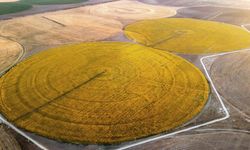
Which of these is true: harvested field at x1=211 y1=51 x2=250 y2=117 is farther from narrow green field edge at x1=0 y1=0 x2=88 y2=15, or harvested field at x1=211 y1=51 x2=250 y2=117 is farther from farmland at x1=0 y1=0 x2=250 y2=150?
narrow green field edge at x1=0 y1=0 x2=88 y2=15

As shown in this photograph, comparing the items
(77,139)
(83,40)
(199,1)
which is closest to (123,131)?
(77,139)

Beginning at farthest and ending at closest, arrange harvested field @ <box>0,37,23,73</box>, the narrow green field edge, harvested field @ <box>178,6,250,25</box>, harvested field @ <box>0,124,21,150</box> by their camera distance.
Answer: harvested field @ <box>178,6,250,25</box> → the narrow green field edge → harvested field @ <box>0,37,23,73</box> → harvested field @ <box>0,124,21,150</box>

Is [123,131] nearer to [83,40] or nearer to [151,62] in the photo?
[151,62]

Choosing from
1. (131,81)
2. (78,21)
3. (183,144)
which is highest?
(78,21)

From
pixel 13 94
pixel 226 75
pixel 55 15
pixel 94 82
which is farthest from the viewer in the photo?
pixel 55 15

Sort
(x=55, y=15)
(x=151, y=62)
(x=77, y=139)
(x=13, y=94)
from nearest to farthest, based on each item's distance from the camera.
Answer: (x=77, y=139)
(x=13, y=94)
(x=151, y=62)
(x=55, y=15)

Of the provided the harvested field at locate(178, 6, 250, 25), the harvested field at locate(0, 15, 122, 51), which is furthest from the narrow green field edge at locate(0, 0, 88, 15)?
the harvested field at locate(178, 6, 250, 25)
